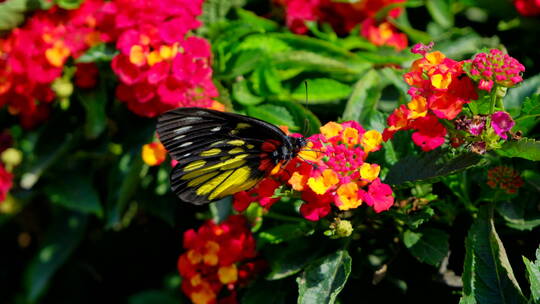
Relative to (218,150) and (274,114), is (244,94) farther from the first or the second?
(218,150)

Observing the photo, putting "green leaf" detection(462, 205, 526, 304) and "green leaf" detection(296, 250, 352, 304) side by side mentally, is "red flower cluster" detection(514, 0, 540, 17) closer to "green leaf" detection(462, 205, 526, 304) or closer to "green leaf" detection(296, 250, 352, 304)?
"green leaf" detection(462, 205, 526, 304)

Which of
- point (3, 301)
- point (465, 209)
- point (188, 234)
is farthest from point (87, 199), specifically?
point (465, 209)

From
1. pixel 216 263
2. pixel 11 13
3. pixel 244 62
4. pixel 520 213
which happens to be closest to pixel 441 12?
pixel 244 62

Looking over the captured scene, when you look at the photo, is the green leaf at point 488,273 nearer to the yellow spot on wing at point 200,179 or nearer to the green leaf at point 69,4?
the yellow spot on wing at point 200,179

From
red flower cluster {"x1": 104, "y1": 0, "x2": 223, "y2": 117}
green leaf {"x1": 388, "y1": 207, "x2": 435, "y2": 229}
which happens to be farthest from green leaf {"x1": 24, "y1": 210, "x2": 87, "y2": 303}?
green leaf {"x1": 388, "y1": 207, "x2": 435, "y2": 229}

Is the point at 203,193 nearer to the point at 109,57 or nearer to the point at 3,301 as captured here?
the point at 109,57

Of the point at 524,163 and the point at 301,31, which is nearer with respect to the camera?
the point at 524,163

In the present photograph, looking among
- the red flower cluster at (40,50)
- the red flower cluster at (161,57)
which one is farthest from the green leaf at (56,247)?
the red flower cluster at (161,57)

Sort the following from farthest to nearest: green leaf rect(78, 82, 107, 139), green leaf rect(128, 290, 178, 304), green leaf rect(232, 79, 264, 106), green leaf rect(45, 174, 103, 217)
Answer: green leaf rect(128, 290, 178, 304), green leaf rect(45, 174, 103, 217), green leaf rect(78, 82, 107, 139), green leaf rect(232, 79, 264, 106)
